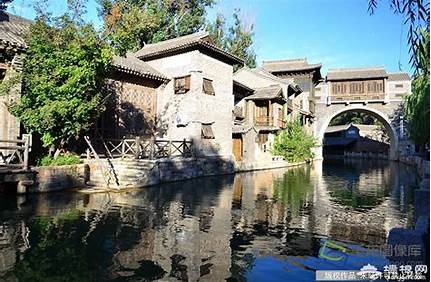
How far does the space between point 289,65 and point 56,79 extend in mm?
35250

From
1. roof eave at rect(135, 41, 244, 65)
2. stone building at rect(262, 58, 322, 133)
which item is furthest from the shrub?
stone building at rect(262, 58, 322, 133)

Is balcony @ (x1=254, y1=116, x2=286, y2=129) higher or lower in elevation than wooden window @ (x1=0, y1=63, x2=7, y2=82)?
lower

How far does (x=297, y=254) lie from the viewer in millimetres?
6891

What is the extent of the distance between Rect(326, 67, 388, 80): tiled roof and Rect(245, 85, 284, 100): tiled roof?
14065 mm

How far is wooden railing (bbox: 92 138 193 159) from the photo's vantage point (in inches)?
674

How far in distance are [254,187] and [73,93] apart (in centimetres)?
863

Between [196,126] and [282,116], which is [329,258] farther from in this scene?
[282,116]

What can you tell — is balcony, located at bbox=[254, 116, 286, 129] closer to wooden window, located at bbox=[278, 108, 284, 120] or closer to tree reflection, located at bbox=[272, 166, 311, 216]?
wooden window, located at bbox=[278, 108, 284, 120]

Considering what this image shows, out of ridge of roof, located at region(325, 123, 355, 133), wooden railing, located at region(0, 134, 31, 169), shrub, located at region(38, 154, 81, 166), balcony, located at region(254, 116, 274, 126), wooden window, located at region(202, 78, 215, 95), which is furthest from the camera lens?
ridge of roof, located at region(325, 123, 355, 133)

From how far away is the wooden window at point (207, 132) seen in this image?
71.8ft

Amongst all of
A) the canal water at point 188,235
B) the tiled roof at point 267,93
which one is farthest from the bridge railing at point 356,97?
the canal water at point 188,235

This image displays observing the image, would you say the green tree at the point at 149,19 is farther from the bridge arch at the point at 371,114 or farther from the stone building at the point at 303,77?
the bridge arch at the point at 371,114

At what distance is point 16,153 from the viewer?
508 inches

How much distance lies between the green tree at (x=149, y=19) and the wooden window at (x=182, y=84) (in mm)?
8057
